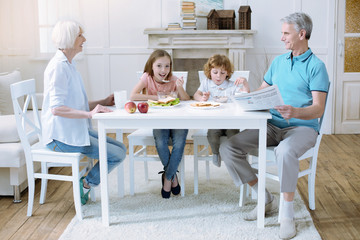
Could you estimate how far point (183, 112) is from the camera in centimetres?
275

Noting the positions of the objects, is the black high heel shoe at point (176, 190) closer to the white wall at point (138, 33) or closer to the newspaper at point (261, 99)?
the newspaper at point (261, 99)

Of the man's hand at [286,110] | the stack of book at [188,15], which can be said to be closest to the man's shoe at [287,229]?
the man's hand at [286,110]

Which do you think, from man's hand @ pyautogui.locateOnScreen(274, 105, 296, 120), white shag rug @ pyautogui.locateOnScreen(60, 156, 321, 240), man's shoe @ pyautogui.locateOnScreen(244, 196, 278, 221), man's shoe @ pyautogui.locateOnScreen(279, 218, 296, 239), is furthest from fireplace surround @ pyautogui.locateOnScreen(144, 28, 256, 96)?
man's shoe @ pyautogui.locateOnScreen(279, 218, 296, 239)

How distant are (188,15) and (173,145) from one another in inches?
91.4

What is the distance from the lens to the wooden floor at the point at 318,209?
276 cm

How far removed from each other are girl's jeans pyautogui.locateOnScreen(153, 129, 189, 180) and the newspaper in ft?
1.99

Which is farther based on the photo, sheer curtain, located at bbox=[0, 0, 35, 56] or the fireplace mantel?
the fireplace mantel

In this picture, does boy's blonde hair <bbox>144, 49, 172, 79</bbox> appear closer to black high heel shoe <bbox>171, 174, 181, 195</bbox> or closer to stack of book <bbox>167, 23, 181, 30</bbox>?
black high heel shoe <bbox>171, 174, 181, 195</bbox>

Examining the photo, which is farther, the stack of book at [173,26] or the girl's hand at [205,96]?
the stack of book at [173,26]

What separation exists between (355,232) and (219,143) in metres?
0.98

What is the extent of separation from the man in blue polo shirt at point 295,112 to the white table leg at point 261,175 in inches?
3.6

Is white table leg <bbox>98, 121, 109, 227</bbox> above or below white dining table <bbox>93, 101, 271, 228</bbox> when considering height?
below

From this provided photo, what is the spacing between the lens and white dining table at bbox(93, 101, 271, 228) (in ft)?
8.65

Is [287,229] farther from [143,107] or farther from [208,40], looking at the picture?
[208,40]
